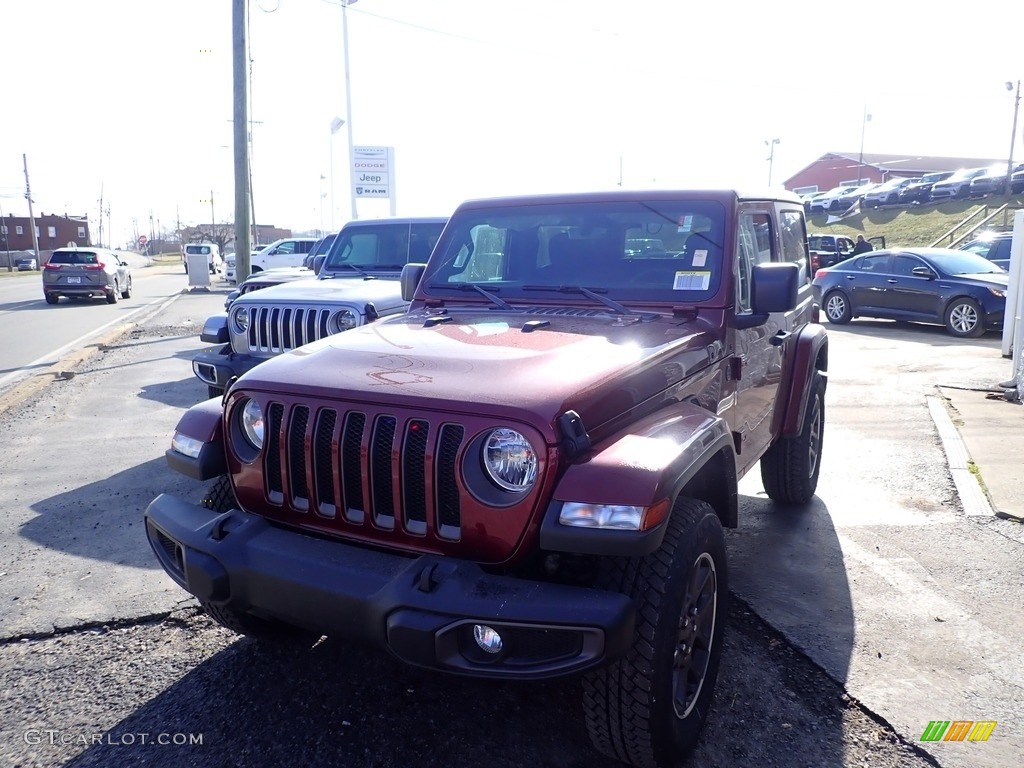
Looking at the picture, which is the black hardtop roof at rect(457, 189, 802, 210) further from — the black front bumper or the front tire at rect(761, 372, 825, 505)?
the black front bumper

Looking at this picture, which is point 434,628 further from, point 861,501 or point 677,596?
point 861,501

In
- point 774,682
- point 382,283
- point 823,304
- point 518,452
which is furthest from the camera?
point 823,304

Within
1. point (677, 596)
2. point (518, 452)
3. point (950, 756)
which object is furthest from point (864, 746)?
point (518, 452)

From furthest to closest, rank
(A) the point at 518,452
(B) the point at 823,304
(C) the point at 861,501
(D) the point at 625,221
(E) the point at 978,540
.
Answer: (B) the point at 823,304, (C) the point at 861,501, (E) the point at 978,540, (D) the point at 625,221, (A) the point at 518,452

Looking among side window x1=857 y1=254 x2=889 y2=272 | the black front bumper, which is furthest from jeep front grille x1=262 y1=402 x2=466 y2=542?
side window x1=857 y1=254 x2=889 y2=272

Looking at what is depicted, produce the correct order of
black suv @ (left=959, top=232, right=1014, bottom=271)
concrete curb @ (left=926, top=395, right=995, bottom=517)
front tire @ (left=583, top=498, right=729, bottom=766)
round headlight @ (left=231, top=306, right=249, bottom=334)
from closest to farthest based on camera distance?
front tire @ (left=583, top=498, right=729, bottom=766)
concrete curb @ (left=926, top=395, right=995, bottom=517)
round headlight @ (left=231, top=306, right=249, bottom=334)
black suv @ (left=959, top=232, right=1014, bottom=271)

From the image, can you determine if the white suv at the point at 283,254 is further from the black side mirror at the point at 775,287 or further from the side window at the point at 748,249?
the black side mirror at the point at 775,287

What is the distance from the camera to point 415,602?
2.32 m

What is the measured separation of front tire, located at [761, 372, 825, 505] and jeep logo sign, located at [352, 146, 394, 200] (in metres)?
22.5

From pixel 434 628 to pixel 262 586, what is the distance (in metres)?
0.67

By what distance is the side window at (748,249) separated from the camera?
3736 millimetres

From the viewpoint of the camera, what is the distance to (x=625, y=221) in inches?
152

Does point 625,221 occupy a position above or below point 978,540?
above

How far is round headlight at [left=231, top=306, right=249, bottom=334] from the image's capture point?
6715 mm
